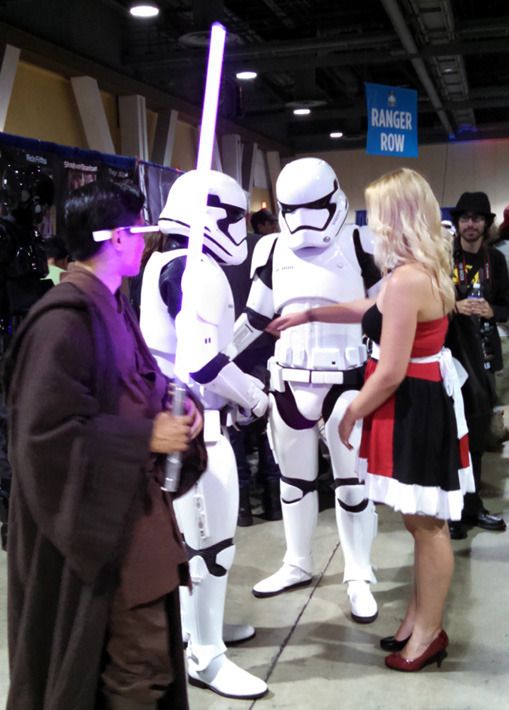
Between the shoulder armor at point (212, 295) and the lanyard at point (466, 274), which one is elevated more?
the lanyard at point (466, 274)

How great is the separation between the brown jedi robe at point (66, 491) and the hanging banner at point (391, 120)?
19.4 feet

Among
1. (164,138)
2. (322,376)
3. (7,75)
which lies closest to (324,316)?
(322,376)

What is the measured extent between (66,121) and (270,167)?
236 inches

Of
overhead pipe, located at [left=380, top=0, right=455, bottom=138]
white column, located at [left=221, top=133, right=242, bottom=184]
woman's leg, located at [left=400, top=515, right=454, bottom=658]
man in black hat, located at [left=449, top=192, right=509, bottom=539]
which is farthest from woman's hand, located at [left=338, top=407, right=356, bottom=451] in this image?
white column, located at [left=221, top=133, right=242, bottom=184]

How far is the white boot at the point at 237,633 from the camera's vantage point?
247 cm

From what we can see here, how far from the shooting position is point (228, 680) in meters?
2.16

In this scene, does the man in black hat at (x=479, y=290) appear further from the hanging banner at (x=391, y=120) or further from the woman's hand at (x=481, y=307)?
the hanging banner at (x=391, y=120)

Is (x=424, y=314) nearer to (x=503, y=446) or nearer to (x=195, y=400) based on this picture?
(x=195, y=400)

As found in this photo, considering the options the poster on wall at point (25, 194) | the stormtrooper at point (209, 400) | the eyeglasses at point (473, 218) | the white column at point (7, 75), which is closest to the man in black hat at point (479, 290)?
the eyeglasses at point (473, 218)

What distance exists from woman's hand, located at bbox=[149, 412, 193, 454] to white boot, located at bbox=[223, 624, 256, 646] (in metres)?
1.42

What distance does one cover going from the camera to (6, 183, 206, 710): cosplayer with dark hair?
1235 mm

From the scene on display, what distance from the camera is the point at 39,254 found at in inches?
127

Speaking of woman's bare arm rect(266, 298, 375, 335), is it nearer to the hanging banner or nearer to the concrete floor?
the concrete floor

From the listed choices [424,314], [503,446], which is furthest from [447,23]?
→ [424,314]
